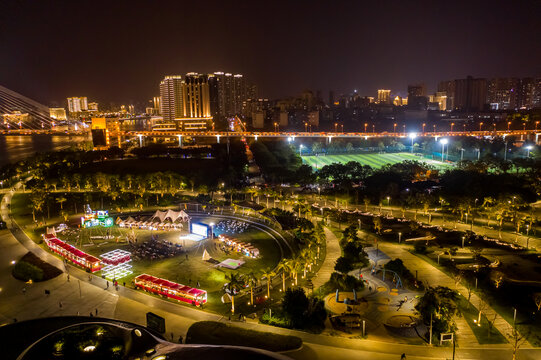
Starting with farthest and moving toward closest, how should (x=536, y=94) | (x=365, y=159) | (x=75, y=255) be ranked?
(x=536, y=94)
(x=365, y=159)
(x=75, y=255)

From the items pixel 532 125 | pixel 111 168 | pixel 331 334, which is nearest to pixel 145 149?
pixel 111 168

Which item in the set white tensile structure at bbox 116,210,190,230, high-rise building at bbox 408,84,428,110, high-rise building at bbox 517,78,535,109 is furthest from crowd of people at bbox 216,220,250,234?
high-rise building at bbox 517,78,535,109

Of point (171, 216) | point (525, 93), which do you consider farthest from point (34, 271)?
point (525, 93)

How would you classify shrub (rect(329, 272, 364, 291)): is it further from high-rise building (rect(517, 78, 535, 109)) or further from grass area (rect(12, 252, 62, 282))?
high-rise building (rect(517, 78, 535, 109))

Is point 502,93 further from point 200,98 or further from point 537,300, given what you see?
point 537,300

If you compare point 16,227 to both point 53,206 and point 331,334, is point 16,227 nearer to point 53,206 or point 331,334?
point 53,206

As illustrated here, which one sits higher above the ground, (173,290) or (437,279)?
(173,290)

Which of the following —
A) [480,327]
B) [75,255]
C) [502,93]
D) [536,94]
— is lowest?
[480,327]

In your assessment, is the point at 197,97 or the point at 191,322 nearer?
the point at 191,322
